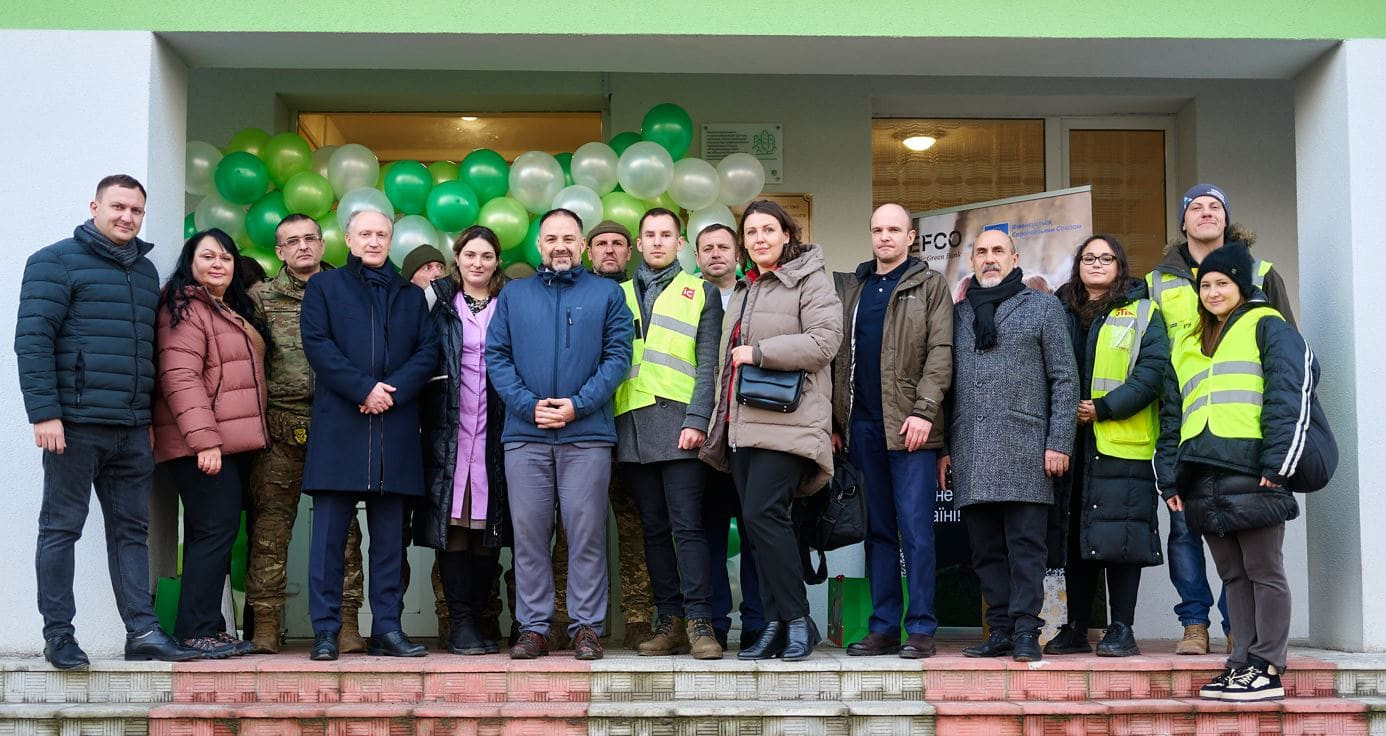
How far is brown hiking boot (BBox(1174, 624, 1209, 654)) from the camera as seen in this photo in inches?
246

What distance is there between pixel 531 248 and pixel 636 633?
6.61 feet

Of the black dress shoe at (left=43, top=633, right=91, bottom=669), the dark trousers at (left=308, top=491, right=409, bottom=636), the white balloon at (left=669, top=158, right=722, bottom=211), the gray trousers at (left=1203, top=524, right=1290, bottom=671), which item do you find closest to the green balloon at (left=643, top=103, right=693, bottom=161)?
the white balloon at (left=669, top=158, right=722, bottom=211)

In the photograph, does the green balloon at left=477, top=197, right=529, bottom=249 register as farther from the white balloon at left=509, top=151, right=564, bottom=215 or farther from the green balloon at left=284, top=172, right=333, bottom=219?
the green balloon at left=284, top=172, right=333, bottom=219

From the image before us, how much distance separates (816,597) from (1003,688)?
2085 millimetres

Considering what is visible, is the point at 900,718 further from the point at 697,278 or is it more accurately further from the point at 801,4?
the point at 801,4

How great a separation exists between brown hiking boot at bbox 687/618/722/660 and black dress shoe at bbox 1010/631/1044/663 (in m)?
1.19

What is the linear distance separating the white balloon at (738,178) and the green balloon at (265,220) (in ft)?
7.28

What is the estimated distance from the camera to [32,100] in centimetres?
623

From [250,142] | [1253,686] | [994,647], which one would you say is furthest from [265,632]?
[1253,686]

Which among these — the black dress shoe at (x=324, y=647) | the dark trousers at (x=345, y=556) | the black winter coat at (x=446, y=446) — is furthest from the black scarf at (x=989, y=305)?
the black dress shoe at (x=324, y=647)

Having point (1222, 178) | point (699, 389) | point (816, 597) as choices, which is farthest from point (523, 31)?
point (1222, 178)

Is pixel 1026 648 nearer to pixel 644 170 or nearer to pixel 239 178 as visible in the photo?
pixel 644 170

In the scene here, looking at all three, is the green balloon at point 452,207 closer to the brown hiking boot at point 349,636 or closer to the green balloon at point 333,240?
the green balloon at point 333,240

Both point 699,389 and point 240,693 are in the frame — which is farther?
point 699,389
